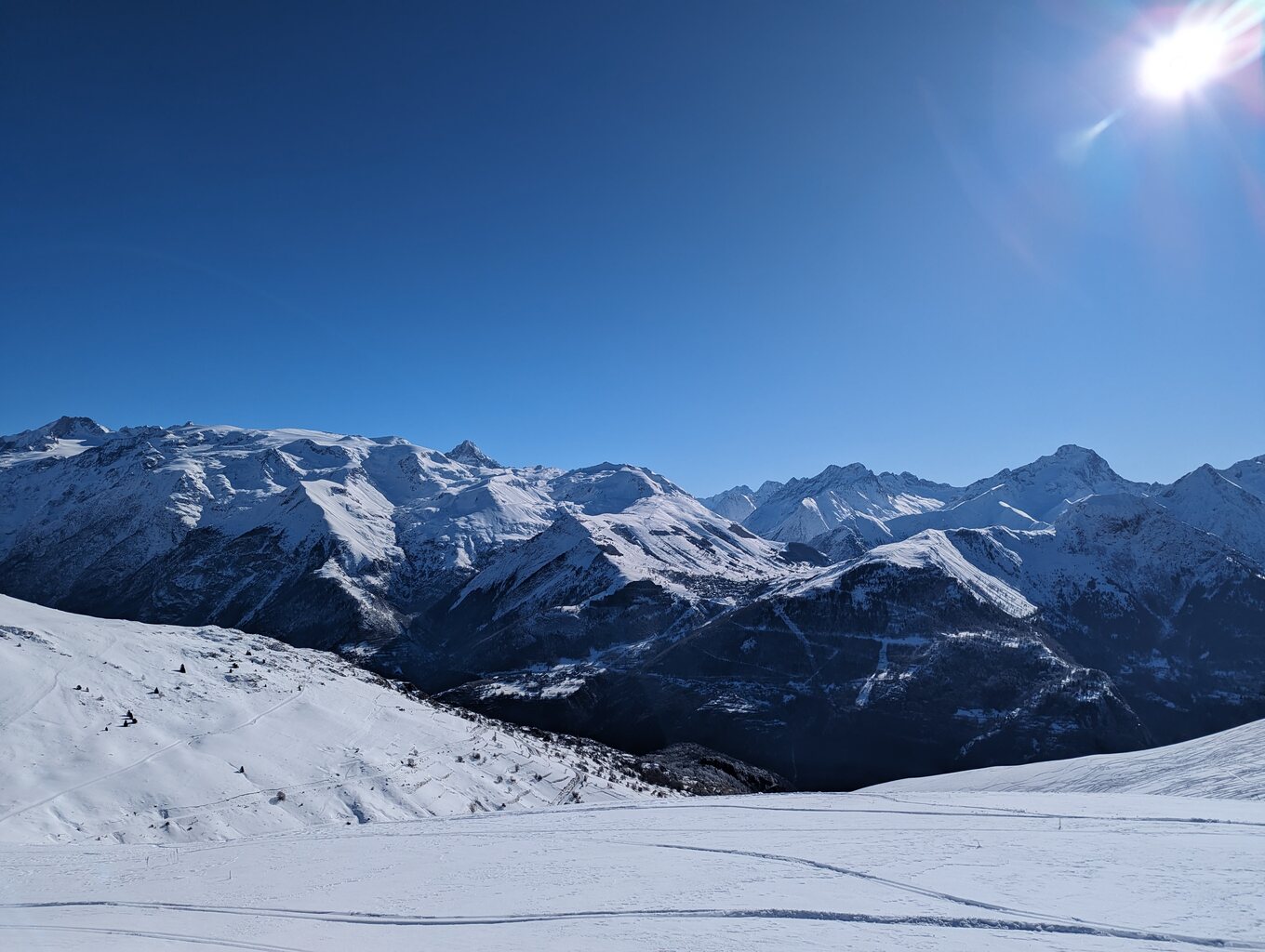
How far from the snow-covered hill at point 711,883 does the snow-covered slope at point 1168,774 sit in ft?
1.59

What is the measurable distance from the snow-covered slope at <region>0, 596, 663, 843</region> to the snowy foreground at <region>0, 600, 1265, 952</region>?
0.19m

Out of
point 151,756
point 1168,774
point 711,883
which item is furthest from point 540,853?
point 151,756

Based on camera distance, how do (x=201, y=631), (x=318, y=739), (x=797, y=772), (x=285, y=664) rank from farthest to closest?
1. (x=797, y=772)
2. (x=201, y=631)
3. (x=285, y=664)
4. (x=318, y=739)

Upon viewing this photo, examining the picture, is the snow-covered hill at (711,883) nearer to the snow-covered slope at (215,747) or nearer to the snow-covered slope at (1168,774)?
the snow-covered slope at (1168,774)

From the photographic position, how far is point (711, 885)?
13680 millimetres

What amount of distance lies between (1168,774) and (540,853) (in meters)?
25.0

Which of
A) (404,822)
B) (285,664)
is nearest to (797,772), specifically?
(285,664)

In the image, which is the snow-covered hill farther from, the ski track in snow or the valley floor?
the ski track in snow

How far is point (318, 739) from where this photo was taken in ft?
130

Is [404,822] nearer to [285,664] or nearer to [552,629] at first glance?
[285,664]

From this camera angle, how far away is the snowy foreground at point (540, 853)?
36.2ft

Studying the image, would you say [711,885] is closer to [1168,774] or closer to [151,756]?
[1168,774]

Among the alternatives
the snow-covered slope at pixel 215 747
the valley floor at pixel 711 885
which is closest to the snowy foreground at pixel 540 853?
the valley floor at pixel 711 885

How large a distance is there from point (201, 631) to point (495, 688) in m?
99.7
